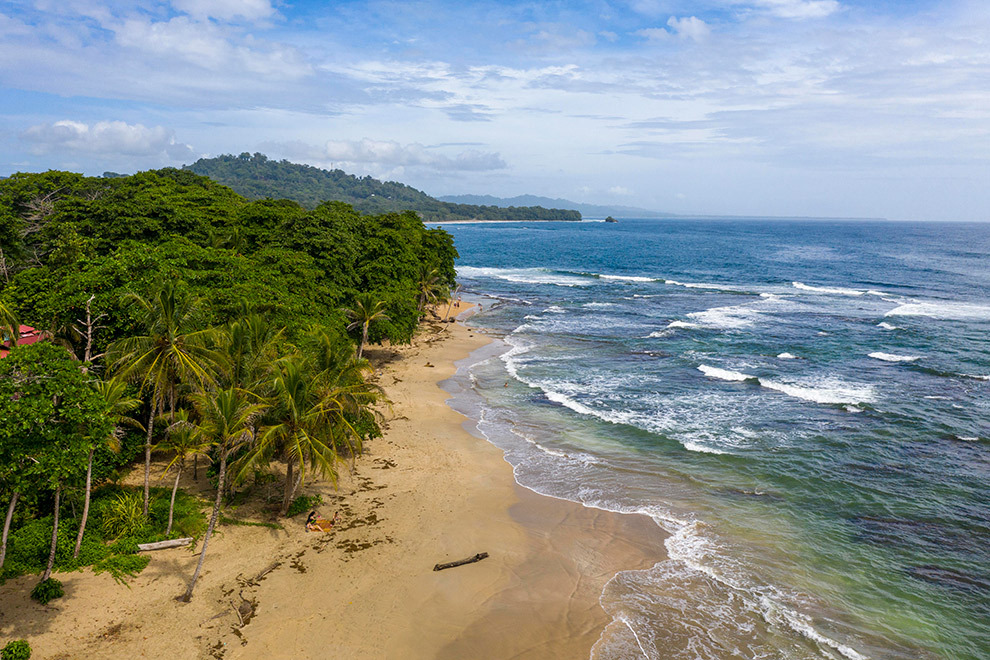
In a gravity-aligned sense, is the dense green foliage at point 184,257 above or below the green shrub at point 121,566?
above

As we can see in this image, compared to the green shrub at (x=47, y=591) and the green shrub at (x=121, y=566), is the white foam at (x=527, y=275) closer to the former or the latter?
the green shrub at (x=121, y=566)

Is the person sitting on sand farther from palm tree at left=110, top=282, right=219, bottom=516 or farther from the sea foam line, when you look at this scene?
the sea foam line

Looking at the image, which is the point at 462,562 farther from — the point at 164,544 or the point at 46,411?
the point at 46,411

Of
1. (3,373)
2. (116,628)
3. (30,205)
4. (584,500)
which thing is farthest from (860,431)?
(30,205)

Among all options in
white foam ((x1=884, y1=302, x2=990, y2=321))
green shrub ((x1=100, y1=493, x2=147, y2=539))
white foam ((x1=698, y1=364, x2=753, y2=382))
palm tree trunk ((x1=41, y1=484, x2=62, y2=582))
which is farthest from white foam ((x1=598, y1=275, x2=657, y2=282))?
palm tree trunk ((x1=41, y1=484, x2=62, y2=582))

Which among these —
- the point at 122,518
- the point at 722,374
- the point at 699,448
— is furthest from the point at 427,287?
the point at 122,518

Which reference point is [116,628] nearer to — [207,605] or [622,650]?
[207,605]

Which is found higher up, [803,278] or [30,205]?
[30,205]

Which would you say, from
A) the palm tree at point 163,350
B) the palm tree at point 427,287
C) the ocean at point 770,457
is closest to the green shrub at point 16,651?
the palm tree at point 163,350
